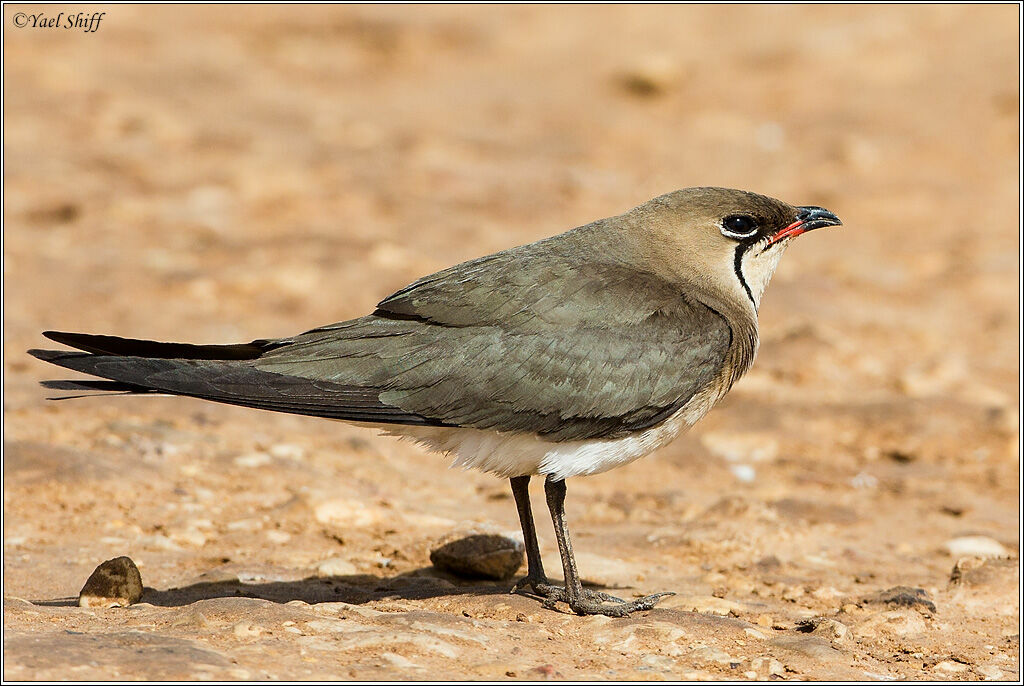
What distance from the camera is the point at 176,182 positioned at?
11.5 m

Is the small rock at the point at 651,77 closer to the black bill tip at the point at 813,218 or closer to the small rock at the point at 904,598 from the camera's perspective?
the black bill tip at the point at 813,218

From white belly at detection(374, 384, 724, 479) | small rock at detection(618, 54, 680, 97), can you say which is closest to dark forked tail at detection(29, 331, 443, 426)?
white belly at detection(374, 384, 724, 479)

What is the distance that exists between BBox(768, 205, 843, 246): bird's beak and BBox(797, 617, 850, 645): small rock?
1.99 meters

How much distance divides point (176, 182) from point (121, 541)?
234 inches

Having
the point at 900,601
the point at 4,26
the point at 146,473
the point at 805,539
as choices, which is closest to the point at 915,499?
the point at 805,539

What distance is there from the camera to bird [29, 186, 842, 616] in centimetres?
533

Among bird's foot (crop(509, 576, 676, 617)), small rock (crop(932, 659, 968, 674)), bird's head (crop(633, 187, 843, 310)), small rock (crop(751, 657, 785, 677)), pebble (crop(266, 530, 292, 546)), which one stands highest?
bird's head (crop(633, 187, 843, 310))

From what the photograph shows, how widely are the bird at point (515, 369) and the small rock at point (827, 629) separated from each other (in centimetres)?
69

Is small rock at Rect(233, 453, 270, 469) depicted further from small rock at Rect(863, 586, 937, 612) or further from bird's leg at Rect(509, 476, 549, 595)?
small rock at Rect(863, 586, 937, 612)

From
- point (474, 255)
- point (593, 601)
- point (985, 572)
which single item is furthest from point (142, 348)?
point (474, 255)

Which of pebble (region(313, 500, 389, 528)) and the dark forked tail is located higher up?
the dark forked tail

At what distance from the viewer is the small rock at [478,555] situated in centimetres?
602

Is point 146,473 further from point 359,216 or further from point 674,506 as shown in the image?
point 359,216

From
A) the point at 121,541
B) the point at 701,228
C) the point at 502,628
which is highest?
the point at 701,228
